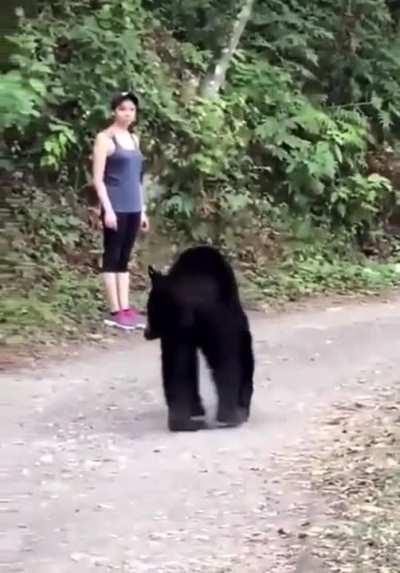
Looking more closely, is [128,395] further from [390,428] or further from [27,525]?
[27,525]

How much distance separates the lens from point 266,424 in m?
7.89

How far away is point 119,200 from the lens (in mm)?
10695

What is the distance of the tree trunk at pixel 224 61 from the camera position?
49.4ft

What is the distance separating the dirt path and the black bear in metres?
0.22

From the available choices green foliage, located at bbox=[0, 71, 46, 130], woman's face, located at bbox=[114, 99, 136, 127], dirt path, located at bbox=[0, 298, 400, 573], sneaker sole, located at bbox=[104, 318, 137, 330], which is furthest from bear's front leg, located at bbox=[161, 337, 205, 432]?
green foliage, located at bbox=[0, 71, 46, 130]

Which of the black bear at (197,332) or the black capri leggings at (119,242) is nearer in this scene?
the black bear at (197,332)

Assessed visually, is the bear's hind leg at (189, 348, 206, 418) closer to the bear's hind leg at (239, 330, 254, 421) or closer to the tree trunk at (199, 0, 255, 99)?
the bear's hind leg at (239, 330, 254, 421)

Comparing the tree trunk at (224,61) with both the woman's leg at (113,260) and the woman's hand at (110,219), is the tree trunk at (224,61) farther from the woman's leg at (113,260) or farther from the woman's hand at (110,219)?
the woman's hand at (110,219)

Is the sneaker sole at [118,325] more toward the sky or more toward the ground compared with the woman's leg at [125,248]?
more toward the ground

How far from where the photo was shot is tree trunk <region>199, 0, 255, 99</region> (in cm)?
1505

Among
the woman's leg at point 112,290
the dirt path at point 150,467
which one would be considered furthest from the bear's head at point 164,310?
the woman's leg at point 112,290

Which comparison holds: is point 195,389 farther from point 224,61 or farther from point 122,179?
point 224,61

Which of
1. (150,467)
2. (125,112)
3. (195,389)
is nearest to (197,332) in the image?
(195,389)

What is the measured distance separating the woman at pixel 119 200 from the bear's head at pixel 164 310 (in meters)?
2.97
